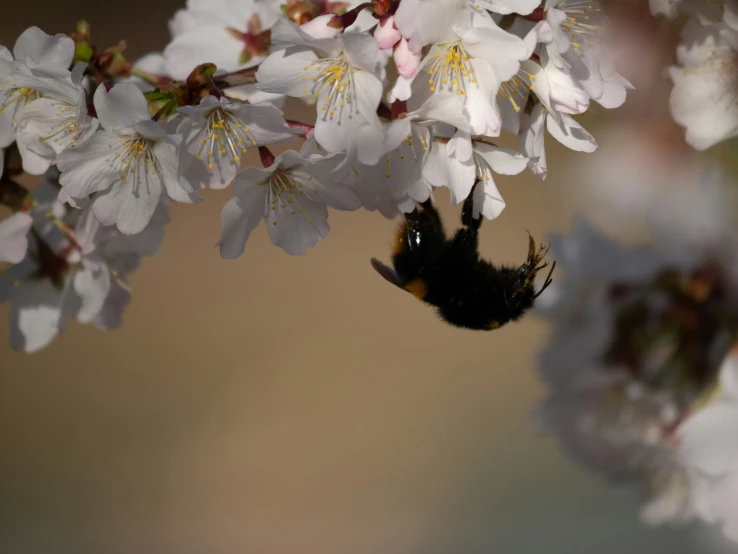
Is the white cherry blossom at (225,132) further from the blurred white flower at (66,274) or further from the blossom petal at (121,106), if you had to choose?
the blurred white flower at (66,274)

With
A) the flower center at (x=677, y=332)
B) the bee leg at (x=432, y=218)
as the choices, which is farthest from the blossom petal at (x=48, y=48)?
the flower center at (x=677, y=332)

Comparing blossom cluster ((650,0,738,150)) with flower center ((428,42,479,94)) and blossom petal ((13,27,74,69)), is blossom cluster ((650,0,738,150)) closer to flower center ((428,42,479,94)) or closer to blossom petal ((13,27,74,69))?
flower center ((428,42,479,94))

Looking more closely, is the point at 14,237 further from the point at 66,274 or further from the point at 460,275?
the point at 460,275

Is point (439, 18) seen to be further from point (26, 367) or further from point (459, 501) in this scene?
point (26, 367)

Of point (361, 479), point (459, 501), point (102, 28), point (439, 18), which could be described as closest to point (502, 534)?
point (459, 501)

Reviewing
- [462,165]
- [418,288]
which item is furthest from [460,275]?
[462,165]

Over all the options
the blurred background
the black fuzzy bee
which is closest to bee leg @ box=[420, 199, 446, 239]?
the black fuzzy bee
